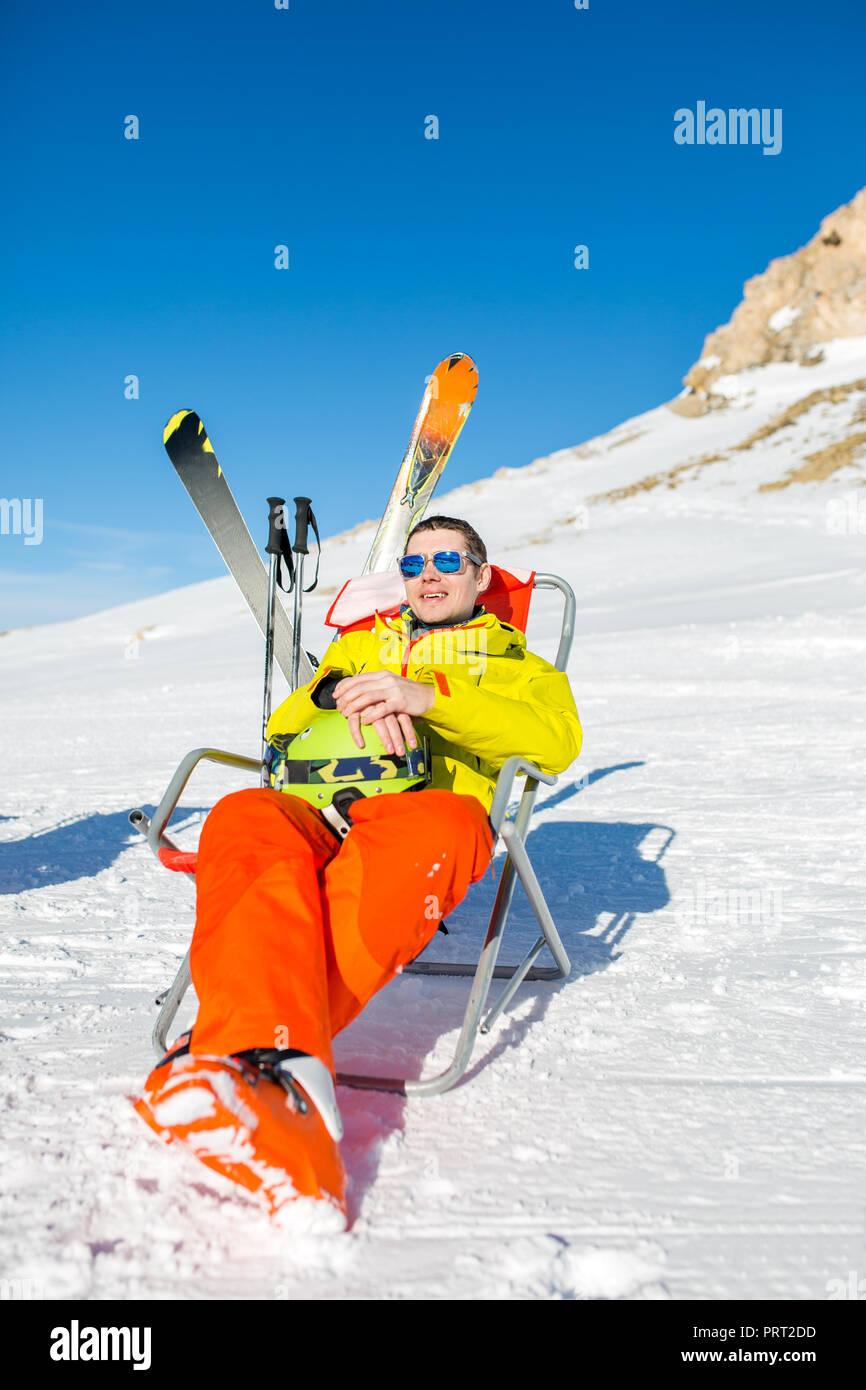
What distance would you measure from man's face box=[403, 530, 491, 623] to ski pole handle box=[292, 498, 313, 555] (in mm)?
521

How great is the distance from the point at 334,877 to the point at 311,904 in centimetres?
16

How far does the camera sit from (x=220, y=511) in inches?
141

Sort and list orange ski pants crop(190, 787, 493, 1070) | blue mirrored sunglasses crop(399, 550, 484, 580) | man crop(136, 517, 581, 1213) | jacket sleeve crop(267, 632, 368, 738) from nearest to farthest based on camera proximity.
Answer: man crop(136, 517, 581, 1213) < orange ski pants crop(190, 787, 493, 1070) < jacket sleeve crop(267, 632, 368, 738) < blue mirrored sunglasses crop(399, 550, 484, 580)

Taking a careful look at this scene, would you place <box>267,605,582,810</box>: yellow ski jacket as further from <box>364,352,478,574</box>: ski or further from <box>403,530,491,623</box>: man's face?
<box>364,352,478,574</box>: ski

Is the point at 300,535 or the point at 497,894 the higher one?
the point at 300,535

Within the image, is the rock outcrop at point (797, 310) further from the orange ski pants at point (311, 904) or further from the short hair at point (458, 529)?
the orange ski pants at point (311, 904)

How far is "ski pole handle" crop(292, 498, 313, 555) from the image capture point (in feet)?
10.5

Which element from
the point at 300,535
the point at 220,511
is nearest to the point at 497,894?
the point at 300,535

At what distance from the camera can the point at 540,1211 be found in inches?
62.0

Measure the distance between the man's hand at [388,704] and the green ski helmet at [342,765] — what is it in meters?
0.04

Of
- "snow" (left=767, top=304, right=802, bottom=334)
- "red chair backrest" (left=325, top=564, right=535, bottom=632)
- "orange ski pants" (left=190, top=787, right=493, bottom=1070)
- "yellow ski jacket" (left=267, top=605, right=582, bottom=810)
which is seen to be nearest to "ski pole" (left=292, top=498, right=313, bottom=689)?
"red chair backrest" (left=325, top=564, right=535, bottom=632)

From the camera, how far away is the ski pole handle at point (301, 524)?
3.20 meters

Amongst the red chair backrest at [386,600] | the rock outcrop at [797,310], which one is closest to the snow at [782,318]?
the rock outcrop at [797,310]

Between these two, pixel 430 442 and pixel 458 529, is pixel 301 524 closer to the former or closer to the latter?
pixel 458 529
